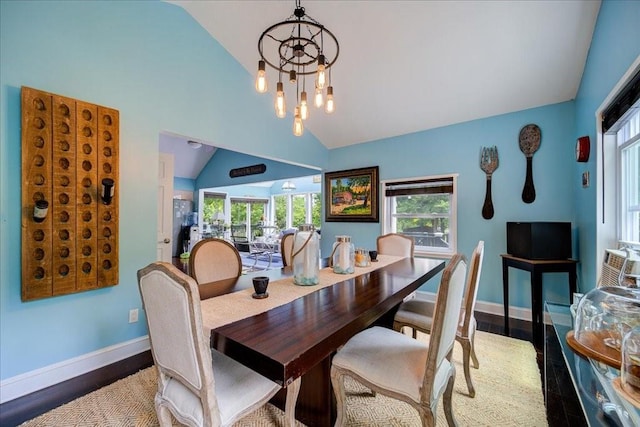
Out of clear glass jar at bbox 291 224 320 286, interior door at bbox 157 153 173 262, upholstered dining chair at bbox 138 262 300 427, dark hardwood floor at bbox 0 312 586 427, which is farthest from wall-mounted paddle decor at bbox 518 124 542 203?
interior door at bbox 157 153 173 262

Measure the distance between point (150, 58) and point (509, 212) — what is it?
413 cm

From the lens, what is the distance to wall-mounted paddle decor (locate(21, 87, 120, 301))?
1.81 meters

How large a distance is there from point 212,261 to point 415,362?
1.56 m

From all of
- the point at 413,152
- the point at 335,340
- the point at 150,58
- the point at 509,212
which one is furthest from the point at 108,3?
the point at 509,212

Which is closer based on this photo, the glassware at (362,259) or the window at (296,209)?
the glassware at (362,259)

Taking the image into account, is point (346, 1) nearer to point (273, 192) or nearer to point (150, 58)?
point (150, 58)

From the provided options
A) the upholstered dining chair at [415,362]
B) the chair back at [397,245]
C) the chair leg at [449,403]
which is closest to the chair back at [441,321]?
the upholstered dining chair at [415,362]

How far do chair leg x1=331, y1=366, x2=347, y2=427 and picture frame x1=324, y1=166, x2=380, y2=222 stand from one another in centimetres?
303

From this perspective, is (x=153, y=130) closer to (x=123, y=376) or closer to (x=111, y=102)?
(x=111, y=102)

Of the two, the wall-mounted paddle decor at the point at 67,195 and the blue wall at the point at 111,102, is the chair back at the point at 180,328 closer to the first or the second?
the wall-mounted paddle decor at the point at 67,195

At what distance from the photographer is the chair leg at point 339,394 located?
1.31 m

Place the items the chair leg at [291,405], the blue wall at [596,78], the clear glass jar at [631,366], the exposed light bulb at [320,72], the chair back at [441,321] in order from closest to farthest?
the clear glass jar at [631,366] < the chair back at [441,321] < the chair leg at [291,405] < the blue wall at [596,78] < the exposed light bulb at [320,72]

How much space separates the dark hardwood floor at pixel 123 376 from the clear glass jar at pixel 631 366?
58cm

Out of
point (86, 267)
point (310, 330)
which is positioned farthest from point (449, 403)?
point (86, 267)
